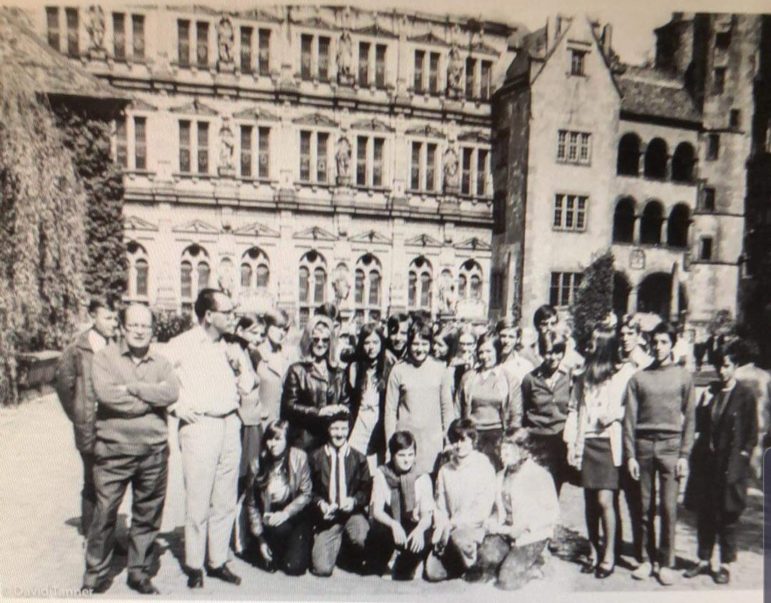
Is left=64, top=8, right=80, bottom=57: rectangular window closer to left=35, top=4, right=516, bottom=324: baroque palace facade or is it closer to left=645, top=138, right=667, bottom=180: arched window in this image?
left=35, top=4, right=516, bottom=324: baroque palace facade

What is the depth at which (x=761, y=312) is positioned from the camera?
4770 millimetres

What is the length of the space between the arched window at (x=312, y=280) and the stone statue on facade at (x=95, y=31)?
1953 millimetres

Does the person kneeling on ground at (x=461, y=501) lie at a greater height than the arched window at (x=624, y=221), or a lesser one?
lesser

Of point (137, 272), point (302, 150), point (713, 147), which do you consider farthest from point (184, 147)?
point (713, 147)

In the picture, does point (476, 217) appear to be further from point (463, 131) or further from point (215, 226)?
point (215, 226)

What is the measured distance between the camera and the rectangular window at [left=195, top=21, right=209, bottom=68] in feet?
14.0

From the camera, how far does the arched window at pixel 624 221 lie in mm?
4750

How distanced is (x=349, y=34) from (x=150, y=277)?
2205mm

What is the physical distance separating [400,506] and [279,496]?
80 cm

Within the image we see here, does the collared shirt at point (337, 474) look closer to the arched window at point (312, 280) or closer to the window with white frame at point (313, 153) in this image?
the arched window at point (312, 280)

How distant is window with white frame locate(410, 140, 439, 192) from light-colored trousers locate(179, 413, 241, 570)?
2.13m

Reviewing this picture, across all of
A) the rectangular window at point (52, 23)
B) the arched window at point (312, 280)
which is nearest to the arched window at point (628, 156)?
the arched window at point (312, 280)

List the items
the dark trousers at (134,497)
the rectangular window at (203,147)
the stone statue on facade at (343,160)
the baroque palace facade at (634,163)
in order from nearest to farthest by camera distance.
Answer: the dark trousers at (134,497)
the rectangular window at (203,147)
the stone statue on facade at (343,160)
the baroque palace facade at (634,163)

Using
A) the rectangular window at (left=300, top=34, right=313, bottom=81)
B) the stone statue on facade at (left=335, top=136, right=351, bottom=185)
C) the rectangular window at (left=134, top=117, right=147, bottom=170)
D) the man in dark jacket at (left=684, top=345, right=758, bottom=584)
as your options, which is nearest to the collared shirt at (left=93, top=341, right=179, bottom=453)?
the rectangular window at (left=134, top=117, right=147, bottom=170)
